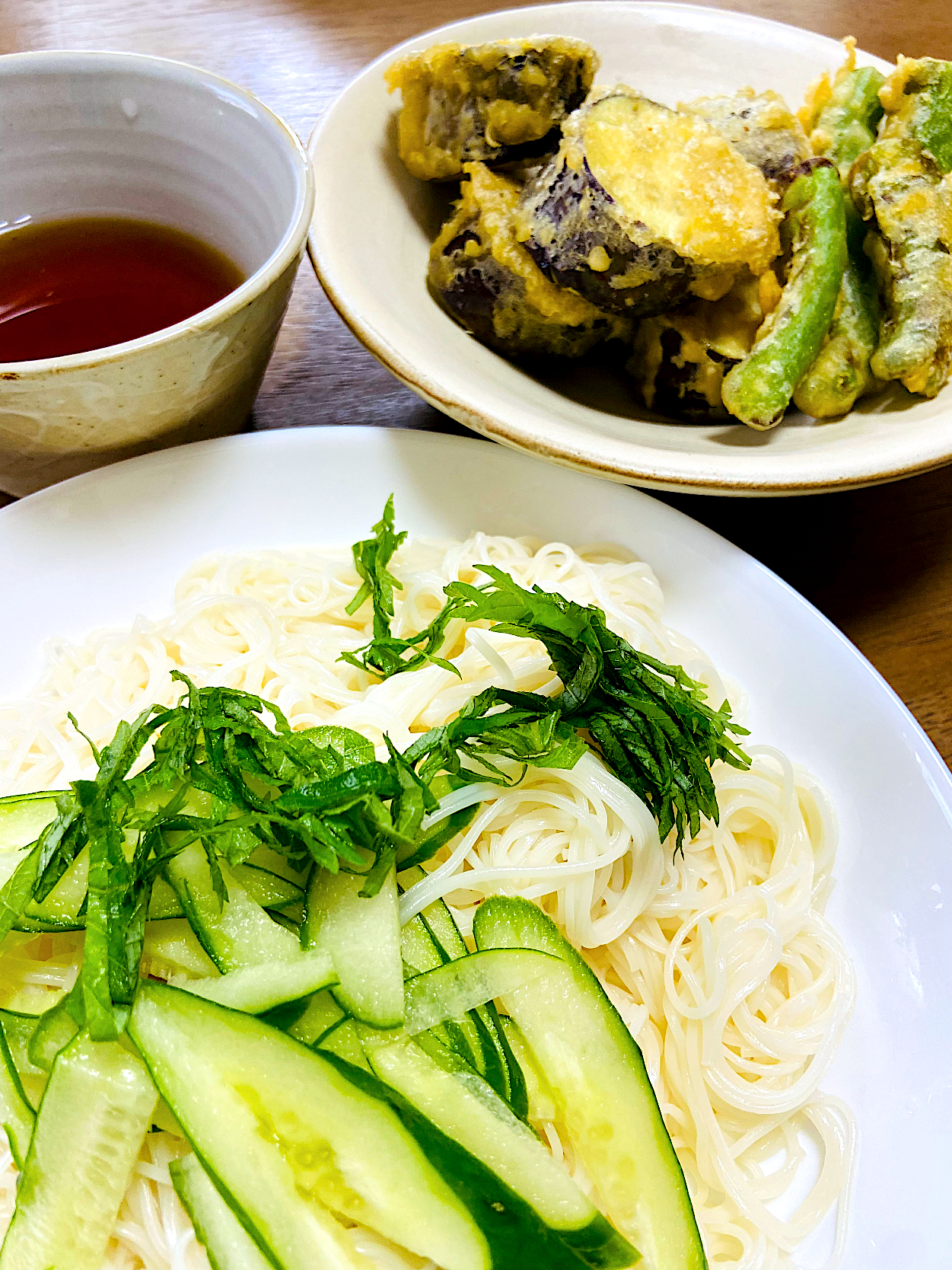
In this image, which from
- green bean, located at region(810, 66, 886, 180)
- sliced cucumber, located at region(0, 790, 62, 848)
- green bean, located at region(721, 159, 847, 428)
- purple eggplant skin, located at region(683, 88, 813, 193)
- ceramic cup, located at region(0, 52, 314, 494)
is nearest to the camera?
sliced cucumber, located at region(0, 790, 62, 848)

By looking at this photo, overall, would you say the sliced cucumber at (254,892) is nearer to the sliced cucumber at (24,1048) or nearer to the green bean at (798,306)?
the sliced cucumber at (24,1048)

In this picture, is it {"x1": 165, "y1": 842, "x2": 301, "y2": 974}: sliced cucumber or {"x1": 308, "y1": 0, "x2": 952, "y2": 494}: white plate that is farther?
{"x1": 308, "y1": 0, "x2": 952, "y2": 494}: white plate

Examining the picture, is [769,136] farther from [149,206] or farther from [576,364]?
[149,206]

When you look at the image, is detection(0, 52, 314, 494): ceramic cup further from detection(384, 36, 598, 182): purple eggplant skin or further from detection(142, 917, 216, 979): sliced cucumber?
detection(142, 917, 216, 979): sliced cucumber

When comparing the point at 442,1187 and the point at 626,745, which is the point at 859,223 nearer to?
the point at 626,745

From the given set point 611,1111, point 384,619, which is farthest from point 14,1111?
point 384,619

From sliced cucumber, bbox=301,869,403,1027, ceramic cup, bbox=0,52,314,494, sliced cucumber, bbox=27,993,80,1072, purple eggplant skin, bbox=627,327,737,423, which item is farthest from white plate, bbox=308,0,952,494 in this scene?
sliced cucumber, bbox=27,993,80,1072

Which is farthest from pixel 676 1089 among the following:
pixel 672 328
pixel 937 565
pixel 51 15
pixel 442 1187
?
pixel 51 15
